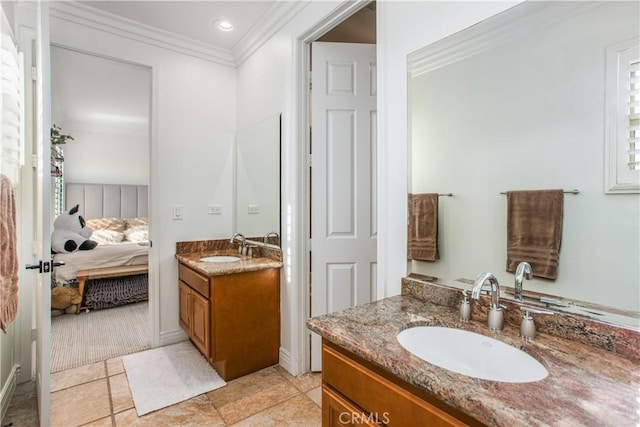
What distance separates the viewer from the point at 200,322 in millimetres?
2262

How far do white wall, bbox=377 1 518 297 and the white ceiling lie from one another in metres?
1.16

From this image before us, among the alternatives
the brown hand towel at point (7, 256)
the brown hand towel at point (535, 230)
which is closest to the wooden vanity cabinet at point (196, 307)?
the brown hand towel at point (7, 256)

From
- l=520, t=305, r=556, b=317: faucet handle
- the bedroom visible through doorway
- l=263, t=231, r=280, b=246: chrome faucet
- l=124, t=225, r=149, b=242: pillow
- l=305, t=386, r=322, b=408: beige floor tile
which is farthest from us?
l=124, t=225, r=149, b=242: pillow

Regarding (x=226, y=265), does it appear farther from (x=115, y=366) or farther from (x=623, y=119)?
(x=623, y=119)

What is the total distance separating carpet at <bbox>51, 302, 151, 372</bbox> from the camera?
2.53 metres

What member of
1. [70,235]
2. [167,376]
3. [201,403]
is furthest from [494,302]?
[70,235]

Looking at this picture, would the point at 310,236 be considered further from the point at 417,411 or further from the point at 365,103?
the point at 417,411

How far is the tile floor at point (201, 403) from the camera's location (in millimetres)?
1762

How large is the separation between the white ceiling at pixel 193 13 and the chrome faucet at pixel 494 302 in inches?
88.2

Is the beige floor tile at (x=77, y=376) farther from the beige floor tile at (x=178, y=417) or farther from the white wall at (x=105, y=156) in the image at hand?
the white wall at (x=105, y=156)

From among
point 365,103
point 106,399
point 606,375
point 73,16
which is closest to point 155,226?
point 106,399

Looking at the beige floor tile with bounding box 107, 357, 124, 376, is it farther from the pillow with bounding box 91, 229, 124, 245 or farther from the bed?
the pillow with bounding box 91, 229, 124, 245

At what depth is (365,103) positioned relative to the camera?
2.21 m

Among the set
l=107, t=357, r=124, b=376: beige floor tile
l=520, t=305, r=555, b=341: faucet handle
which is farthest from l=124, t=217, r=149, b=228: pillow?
l=520, t=305, r=555, b=341: faucet handle
